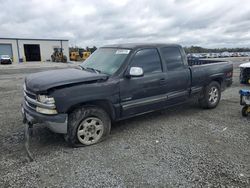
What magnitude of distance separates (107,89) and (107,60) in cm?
95

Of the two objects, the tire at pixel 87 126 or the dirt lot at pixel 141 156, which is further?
the tire at pixel 87 126

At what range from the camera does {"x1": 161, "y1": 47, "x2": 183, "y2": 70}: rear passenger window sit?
4.86 metres

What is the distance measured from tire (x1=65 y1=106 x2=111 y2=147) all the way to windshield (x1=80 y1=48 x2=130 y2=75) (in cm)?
88

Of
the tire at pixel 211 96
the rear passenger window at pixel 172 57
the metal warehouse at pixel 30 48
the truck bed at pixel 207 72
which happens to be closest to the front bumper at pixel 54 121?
the rear passenger window at pixel 172 57

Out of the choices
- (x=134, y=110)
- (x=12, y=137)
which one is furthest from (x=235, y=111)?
(x=12, y=137)

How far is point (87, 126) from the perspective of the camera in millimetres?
3799

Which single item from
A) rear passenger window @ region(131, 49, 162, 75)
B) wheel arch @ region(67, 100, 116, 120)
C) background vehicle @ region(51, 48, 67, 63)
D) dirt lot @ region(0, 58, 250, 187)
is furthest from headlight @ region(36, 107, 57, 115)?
background vehicle @ region(51, 48, 67, 63)

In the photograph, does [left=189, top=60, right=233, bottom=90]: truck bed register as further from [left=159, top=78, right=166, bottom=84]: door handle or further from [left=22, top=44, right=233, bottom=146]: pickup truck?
[left=159, top=78, right=166, bottom=84]: door handle

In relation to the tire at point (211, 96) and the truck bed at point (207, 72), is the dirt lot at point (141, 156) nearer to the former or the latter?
the tire at point (211, 96)

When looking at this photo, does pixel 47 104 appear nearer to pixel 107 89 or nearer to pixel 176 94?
pixel 107 89

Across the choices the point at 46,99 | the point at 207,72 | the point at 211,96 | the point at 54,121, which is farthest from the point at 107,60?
the point at 211,96

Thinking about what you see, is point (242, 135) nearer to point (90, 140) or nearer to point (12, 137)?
point (90, 140)

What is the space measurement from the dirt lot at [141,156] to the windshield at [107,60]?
54.8 inches

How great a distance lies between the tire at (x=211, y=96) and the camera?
580 cm
